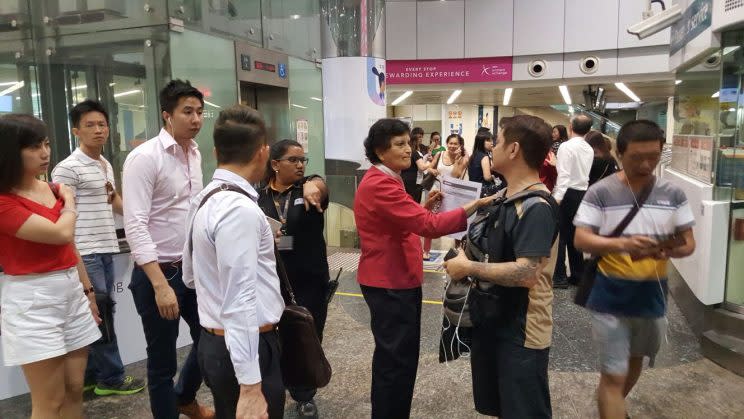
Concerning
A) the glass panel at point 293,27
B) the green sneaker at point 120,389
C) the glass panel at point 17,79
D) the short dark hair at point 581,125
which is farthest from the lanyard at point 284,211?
the short dark hair at point 581,125

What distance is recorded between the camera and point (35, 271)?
2.30 m

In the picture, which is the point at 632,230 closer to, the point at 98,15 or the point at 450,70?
the point at 98,15

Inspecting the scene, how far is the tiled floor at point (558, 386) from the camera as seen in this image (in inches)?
132

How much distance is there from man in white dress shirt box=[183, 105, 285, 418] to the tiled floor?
1.51 meters

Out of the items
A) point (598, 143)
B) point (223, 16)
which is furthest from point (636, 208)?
point (223, 16)

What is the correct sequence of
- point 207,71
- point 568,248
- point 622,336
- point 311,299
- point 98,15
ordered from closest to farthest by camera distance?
point 622,336
point 311,299
point 98,15
point 207,71
point 568,248

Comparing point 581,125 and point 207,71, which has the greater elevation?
point 207,71

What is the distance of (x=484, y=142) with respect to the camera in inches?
273

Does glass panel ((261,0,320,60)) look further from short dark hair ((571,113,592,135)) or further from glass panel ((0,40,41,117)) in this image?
short dark hair ((571,113,592,135))

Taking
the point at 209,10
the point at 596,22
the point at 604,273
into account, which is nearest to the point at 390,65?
the point at 596,22

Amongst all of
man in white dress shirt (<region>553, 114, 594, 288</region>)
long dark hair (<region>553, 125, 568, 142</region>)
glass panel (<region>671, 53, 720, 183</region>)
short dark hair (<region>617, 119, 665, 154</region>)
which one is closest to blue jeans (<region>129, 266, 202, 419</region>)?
short dark hair (<region>617, 119, 665, 154</region>)

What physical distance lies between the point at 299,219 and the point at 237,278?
136 centimetres

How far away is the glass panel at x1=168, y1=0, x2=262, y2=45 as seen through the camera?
182 inches

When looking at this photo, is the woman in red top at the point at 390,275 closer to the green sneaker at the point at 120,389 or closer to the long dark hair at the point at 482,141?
the green sneaker at the point at 120,389
